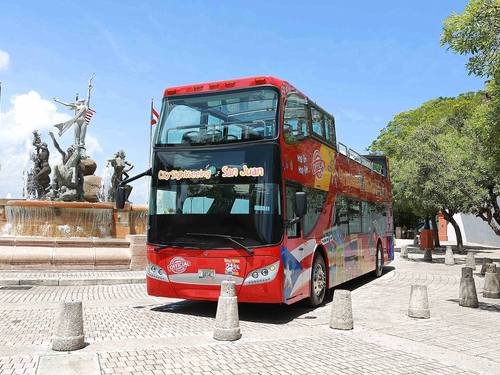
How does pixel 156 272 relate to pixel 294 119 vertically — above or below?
below

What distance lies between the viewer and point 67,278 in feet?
44.1

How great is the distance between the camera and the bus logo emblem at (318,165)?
10.1m

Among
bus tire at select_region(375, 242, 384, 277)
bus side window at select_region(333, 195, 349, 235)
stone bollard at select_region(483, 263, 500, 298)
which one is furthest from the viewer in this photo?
bus tire at select_region(375, 242, 384, 277)

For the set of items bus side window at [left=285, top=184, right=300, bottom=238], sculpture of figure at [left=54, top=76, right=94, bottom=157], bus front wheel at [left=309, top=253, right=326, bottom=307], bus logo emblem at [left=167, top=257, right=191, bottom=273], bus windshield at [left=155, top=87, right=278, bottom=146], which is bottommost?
bus front wheel at [left=309, top=253, right=326, bottom=307]

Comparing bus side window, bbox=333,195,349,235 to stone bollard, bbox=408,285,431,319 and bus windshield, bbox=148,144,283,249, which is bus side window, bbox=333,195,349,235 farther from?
bus windshield, bbox=148,144,283,249

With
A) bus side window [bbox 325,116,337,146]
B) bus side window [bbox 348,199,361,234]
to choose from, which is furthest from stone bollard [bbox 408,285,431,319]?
bus side window [bbox 325,116,337,146]

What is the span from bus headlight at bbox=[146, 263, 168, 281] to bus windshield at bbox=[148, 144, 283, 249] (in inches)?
19.9

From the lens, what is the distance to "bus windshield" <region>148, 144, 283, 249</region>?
27.7ft

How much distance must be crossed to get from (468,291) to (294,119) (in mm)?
5574

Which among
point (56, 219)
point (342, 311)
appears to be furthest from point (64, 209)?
point (342, 311)

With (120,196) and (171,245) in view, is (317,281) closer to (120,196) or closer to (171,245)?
(171,245)

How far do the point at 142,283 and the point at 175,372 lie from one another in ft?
29.1

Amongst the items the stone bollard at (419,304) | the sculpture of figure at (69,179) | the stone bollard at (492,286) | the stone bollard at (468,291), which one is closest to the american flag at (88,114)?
the sculpture of figure at (69,179)

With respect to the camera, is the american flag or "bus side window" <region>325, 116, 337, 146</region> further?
the american flag
